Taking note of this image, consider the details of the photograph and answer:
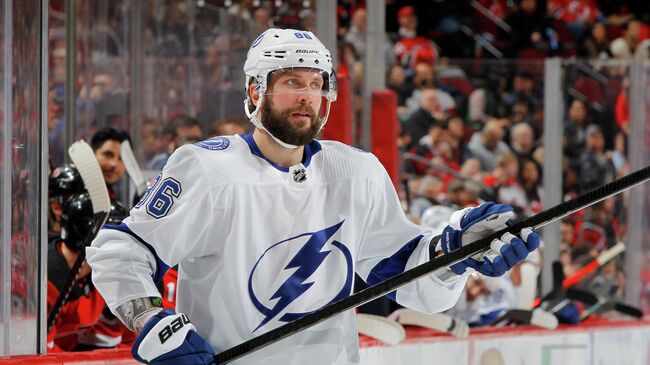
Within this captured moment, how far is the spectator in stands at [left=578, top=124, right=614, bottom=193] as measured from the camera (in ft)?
21.4

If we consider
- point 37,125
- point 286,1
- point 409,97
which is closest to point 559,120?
point 409,97

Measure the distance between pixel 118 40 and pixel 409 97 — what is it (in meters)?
1.99

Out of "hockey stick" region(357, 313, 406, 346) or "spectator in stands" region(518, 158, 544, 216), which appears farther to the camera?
"spectator in stands" region(518, 158, 544, 216)

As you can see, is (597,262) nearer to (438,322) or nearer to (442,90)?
(442,90)

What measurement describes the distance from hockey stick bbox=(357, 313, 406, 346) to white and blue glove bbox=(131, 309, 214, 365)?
1.54 metres

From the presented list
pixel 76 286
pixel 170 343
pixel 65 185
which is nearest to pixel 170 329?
pixel 170 343

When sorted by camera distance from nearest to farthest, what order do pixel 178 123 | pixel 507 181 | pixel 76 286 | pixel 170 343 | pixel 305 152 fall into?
pixel 170 343 → pixel 305 152 → pixel 76 286 → pixel 178 123 → pixel 507 181

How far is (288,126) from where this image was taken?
8.64 feet

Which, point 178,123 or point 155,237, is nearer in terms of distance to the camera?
point 155,237

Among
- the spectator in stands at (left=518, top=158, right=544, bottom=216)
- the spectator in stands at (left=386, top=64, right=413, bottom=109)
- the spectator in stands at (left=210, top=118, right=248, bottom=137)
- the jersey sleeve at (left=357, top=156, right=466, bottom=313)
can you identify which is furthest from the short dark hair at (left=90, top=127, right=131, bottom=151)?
the spectator in stands at (left=518, top=158, right=544, bottom=216)

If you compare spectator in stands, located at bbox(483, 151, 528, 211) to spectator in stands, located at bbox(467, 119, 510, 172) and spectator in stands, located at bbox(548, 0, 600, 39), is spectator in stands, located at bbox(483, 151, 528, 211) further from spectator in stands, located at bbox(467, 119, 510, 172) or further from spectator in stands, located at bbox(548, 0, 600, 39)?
spectator in stands, located at bbox(548, 0, 600, 39)

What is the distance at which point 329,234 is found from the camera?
263 centimetres

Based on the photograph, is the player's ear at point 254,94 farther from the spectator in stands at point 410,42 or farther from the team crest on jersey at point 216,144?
the spectator in stands at point 410,42

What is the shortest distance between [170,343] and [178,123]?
115 inches
